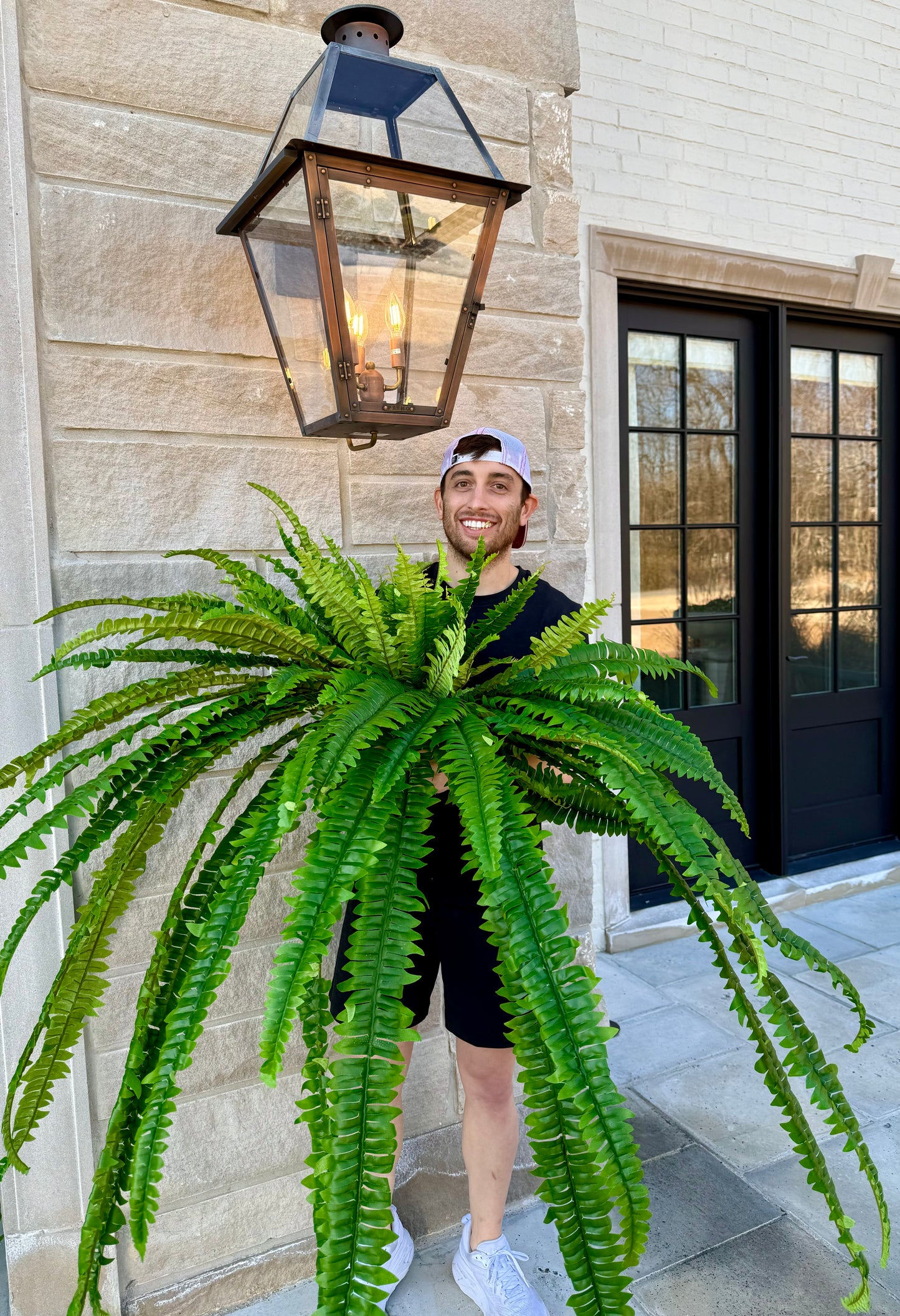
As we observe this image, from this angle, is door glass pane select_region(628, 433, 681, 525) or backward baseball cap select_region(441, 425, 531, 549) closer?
backward baseball cap select_region(441, 425, 531, 549)

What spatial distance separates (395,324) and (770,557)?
259 cm

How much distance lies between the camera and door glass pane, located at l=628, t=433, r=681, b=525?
3.27 metres

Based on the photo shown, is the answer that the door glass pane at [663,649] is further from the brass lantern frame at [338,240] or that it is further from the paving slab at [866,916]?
the brass lantern frame at [338,240]

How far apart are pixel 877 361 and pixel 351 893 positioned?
3929 mm

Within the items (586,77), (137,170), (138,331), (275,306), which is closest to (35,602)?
(138,331)

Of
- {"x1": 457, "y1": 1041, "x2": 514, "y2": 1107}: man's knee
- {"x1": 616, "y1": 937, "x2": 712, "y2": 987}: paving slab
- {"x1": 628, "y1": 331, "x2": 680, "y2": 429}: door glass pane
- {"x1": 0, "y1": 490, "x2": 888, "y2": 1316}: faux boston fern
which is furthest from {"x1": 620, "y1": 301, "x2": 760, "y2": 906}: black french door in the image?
{"x1": 0, "y1": 490, "x2": 888, "y2": 1316}: faux boston fern

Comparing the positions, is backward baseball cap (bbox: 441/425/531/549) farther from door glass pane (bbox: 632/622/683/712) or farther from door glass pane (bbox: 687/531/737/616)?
door glass pane (bbox: 687/531/737/616)

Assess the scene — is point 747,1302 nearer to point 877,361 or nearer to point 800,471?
point 800,471

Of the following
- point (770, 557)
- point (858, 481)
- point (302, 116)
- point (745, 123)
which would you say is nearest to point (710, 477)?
point (770, 557)

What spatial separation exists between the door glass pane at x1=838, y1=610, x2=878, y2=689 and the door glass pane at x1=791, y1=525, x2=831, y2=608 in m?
0.18

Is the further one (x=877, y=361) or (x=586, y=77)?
(x=877, y=361)

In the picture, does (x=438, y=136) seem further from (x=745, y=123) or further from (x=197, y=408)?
(x=745, y=123)

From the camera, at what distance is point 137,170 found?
1465 millimetres

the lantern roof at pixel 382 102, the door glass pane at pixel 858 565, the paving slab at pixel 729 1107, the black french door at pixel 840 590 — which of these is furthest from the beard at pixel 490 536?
the door glass pane at pixel 858 565
